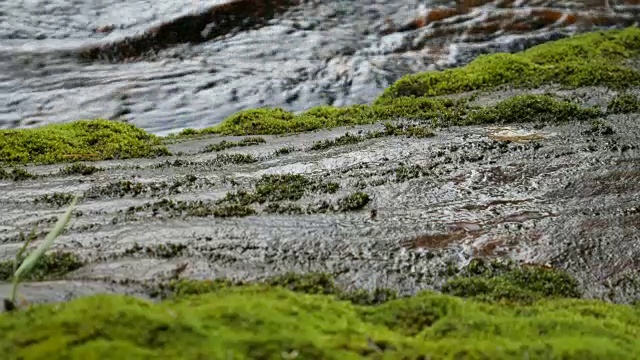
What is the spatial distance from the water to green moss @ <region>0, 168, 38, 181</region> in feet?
11.2

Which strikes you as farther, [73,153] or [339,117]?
[339,117]

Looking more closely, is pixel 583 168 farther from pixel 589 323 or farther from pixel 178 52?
pixel 178 52

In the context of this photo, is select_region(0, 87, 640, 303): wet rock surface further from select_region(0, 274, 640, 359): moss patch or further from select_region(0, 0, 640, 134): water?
select_region(0, 0, 640, 134): water

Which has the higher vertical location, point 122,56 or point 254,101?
point 122,56

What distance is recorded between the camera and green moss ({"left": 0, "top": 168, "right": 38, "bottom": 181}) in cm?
573

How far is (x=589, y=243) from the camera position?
14.7ft

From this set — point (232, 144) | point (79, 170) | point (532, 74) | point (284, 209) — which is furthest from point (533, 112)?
point (79, 170)

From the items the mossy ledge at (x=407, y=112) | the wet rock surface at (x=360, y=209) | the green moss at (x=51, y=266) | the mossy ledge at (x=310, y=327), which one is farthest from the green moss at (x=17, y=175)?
the mossy ledge at (x=310, y=327)

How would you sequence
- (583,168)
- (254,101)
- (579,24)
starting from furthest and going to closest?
(579,24)
(254,101)
(583,168)

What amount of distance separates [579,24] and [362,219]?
978 cm

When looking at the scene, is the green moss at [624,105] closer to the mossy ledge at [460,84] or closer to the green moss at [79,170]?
the mossy ledge at [460,84]

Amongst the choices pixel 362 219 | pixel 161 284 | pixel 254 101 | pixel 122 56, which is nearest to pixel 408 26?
pixel 254 101

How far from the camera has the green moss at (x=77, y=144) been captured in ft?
20.9

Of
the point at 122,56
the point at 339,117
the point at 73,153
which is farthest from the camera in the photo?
the point at 122,56
